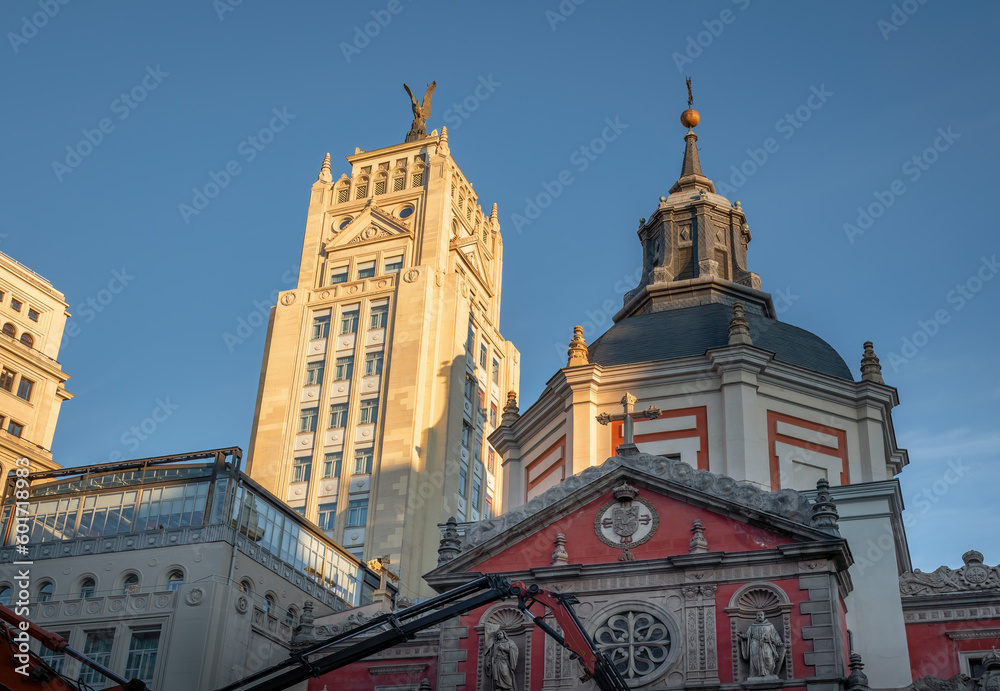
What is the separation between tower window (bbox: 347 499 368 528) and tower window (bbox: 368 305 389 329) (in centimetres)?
1060

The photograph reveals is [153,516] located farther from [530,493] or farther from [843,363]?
[843,363]

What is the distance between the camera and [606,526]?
110 ft

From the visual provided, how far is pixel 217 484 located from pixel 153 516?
8.36 ft

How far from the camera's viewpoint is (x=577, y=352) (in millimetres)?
44250

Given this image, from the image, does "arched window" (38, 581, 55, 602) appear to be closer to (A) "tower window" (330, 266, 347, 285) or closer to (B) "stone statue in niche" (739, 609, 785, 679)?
(B) "stone statue in niche" (739, 609, 785, 679)

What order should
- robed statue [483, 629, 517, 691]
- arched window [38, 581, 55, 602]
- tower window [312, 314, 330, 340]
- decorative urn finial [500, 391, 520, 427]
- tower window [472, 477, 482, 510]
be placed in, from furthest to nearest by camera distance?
tower window [312, 314, 330, 340], tower window [472, 477, 482, 510], decorative urn finial [500, 391, 520, 427], arched window [38, 581, 55, 602], robed statue [483, 629, 517, 691]

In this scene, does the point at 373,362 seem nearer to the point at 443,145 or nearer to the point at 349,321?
the point at 349,321

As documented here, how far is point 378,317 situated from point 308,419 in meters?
6.98

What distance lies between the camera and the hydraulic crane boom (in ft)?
91.9

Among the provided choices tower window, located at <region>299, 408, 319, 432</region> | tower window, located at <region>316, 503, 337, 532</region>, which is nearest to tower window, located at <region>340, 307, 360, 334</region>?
tower window, located at <region>299, 408, 319, 432</region>

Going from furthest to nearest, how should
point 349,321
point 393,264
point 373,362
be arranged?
point 393,264 < point 349,321 < point 373,362

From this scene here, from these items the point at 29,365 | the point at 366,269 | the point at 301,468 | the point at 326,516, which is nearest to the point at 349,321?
the point at 366,269

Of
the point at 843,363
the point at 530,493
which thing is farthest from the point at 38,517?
the point at 843,363

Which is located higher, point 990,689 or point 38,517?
point 38,517
